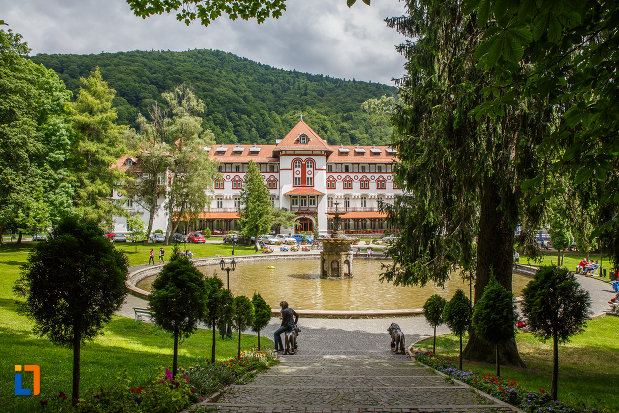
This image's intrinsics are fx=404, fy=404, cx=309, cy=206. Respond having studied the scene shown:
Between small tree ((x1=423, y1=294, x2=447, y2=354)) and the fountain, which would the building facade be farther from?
small tree ((x1=423, y1=294, x2=447, y2=354))

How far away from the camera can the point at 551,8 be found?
206 centimetres

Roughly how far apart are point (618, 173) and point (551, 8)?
19.0ft

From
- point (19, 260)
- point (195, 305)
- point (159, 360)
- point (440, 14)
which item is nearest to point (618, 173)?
point (440, 14)

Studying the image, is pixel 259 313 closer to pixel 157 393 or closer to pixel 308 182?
pixel 157 393

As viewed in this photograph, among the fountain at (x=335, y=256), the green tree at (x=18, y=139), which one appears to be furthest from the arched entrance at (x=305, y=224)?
the green tree at (x=18, y=139)

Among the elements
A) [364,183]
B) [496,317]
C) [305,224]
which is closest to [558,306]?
[496,317]

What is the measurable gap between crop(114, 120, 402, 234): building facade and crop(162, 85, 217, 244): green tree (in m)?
11.8

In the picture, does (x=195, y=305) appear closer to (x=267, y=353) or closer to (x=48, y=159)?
(x=267, y=353)

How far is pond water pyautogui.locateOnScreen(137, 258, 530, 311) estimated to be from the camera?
1628 cm

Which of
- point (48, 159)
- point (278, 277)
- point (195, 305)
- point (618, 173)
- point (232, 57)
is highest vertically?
point (232, 57)

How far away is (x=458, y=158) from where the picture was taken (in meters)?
7.54

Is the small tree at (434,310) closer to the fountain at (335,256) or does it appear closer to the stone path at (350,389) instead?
the stone path at (350,389)

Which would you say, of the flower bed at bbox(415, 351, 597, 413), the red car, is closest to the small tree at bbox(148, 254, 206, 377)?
the flower bed at bbox(415, 351, 597, 413)

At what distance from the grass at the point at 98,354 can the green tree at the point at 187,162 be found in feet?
79.2
